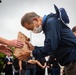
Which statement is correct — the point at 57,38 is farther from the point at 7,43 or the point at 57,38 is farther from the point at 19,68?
the point at 19,68

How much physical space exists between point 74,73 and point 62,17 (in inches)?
29.0

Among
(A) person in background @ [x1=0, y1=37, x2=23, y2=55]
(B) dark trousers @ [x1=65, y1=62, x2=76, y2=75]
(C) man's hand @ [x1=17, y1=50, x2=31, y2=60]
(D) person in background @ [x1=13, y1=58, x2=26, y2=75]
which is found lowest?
(D) person in background @ [x1=13, y1=58, x2=26, y2=75]

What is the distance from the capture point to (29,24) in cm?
431

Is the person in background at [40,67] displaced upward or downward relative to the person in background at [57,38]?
downward

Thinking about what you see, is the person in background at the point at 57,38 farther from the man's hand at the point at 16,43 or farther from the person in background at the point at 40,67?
the person in background at the point at 40,67

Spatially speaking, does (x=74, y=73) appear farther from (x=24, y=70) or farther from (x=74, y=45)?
(x=24, y=70)

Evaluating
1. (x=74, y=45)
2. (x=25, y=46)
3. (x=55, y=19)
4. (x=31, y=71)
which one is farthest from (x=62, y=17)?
(x=31, y=71)

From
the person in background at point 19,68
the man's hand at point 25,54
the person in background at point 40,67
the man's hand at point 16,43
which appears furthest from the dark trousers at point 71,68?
the person in background at point 19,68

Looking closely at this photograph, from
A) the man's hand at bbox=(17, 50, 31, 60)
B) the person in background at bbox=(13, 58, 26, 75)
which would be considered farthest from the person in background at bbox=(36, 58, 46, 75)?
the man's hand at bbox=(17, 50, 31, 60)

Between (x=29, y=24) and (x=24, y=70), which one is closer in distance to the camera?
(x=29, y=24)

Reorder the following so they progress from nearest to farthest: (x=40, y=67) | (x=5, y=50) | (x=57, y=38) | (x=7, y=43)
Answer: (x=57, y=38), (x=7, y=43), (x=5, y=50), (x=40, y=67)

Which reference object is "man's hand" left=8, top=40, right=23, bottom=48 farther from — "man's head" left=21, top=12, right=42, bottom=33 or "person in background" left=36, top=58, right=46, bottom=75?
"person in background" left=36, top=58, right=46, bottom=75

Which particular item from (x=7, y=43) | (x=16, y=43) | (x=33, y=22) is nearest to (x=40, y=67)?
(x=7, y=43)

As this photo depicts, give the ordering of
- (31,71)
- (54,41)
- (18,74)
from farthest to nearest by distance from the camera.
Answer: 1. (18,74)
2. (31,71)
3. (54,41)
